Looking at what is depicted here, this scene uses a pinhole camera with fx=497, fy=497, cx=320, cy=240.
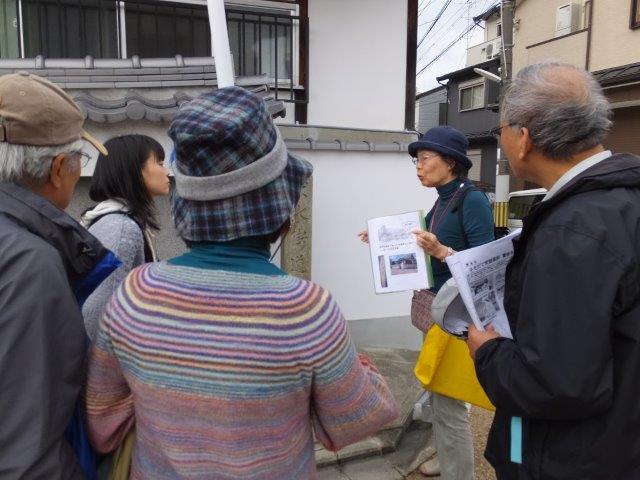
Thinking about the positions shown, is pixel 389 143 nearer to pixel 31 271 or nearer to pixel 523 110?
pixel 523 110

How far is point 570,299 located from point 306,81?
5114mm

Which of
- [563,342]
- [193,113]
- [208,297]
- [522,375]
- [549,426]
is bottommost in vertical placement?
[549,426]

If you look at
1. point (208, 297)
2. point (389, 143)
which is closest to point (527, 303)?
point (208, 297)

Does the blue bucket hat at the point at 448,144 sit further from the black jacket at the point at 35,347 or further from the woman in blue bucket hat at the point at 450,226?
the black jacket at the point at 35,347

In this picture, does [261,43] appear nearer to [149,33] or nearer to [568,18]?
[149,33]

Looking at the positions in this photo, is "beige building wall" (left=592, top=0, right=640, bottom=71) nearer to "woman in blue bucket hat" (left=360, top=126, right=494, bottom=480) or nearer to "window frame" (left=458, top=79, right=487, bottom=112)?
"window frame" (left=458, top=79, right=487, bottom=112)

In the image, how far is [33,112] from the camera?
50.9 inches

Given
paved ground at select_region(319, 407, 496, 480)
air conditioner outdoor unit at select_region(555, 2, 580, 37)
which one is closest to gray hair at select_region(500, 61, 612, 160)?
paved ground at select_region(319, 407, 496, 480)

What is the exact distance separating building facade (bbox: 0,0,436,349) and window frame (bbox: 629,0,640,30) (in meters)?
9.67

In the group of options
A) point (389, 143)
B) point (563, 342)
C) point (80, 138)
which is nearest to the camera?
point (563, 342)

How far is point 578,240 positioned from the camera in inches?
51.1

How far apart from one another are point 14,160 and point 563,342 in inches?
59.4

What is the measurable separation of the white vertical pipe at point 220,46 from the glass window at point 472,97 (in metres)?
23.1

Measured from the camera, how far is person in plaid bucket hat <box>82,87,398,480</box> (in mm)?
1092
